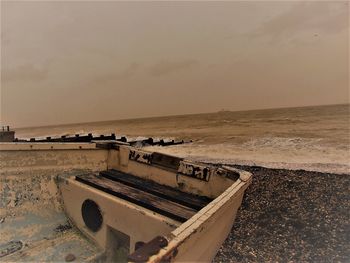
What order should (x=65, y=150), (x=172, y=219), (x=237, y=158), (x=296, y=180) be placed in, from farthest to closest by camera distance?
(x=237, y=158) → (x=296, y=180) → (x=65, y=150) → (x=172, y=219)

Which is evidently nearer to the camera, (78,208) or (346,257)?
(78,208)

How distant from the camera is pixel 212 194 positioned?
427cm

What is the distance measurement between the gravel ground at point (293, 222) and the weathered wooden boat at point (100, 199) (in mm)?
1771

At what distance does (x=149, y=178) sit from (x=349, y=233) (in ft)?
14.5

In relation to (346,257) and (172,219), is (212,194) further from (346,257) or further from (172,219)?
(346,257)

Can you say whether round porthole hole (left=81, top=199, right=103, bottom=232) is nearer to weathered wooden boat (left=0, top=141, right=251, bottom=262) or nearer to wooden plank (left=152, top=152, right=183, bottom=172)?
weathered wooden boat (left=0, top=141, right=251, bottom=262)

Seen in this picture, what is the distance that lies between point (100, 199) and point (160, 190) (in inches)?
37.0

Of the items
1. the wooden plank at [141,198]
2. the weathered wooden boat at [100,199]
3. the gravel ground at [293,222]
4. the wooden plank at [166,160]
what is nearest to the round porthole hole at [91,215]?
the weathered wooden boat at [100,199]

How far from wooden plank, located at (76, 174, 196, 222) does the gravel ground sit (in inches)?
75.3

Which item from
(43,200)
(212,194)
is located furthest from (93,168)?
(212,194)

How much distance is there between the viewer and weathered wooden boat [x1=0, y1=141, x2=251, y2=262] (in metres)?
3.38

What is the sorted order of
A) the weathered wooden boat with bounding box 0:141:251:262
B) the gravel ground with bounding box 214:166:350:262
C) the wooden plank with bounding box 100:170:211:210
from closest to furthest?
the weathered wooden boat with bounding box 0:141:251:262
the wooden plank with bounding box 100:170:211:210
the gravel ground with bounding box 214:166:350:262

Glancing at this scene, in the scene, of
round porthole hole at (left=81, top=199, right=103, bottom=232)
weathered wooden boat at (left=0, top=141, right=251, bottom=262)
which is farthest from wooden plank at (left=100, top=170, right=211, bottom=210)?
round porthole hole at (left=81, top=199, right=103, bottom=232)

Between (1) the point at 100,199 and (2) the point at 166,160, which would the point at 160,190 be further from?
(1) the point at 100,199
